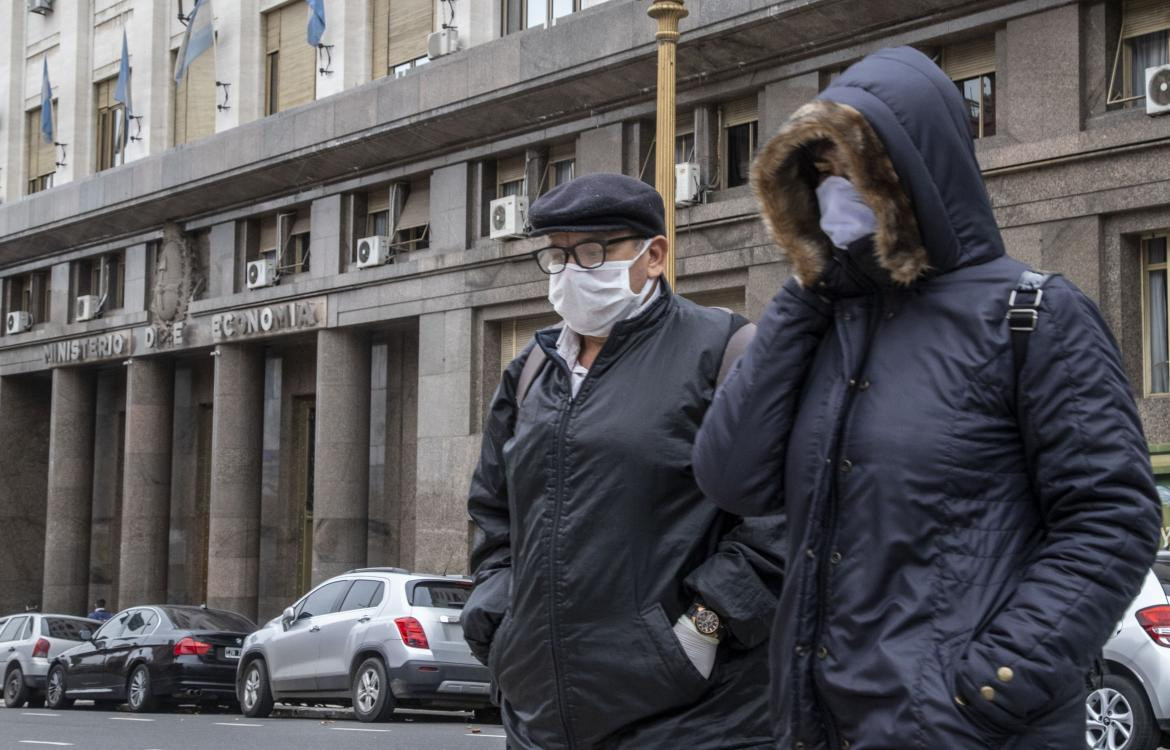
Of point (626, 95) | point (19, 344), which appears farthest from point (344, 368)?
point (19, 344)

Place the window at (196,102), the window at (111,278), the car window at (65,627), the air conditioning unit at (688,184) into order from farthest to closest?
the window at (111,278) → the window at (196,102) → the car window at (65,627) → the air conditioning unit at (688,184)

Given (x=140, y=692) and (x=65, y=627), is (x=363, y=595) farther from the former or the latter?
(x=65, y=627)

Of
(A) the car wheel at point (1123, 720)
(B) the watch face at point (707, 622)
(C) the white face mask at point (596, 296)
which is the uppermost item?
(C) the white face mask at point (596, 296)

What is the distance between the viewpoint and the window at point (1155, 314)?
62.0 feet

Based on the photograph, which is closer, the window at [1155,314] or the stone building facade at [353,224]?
the window at [1155,314]

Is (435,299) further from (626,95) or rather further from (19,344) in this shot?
(19,344)

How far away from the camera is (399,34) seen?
A: 2947 centimetres

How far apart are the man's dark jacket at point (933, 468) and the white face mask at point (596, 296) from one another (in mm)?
1122

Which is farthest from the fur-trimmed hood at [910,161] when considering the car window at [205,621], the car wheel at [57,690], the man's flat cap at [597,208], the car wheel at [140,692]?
the car wheel at [57,690]

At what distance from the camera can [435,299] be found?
2791 cm

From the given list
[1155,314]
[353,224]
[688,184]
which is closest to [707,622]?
[1155,314]

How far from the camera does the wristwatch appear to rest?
3885 mm

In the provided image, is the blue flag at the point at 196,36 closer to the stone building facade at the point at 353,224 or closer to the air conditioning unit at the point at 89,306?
the stone building facade at the point at 353,224

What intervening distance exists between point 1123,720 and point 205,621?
45.8ft
